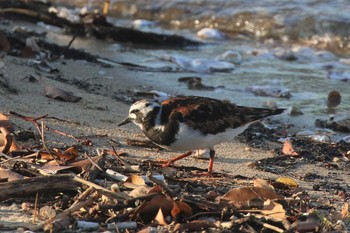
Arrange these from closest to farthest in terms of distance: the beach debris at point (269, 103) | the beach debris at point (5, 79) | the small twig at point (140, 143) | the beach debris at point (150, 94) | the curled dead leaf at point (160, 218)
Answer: the curled dead leaf at point (160, 218)
the small twig at point (140, 143)
the beach debris at point (5, 79)
the beach debris at point (150, 94)
the beach debris at point (269, 103)

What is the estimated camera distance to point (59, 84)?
5.54m

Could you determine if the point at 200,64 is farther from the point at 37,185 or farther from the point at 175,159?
the point at 37,185

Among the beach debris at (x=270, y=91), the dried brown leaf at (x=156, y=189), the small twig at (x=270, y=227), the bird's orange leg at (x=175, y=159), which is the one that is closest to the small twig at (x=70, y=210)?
the dried brown leaf at (x=156, y=189)

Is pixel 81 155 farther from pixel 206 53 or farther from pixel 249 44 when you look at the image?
pixel 249 44

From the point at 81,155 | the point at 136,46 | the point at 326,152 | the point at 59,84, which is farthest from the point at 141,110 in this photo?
the point at 136,46

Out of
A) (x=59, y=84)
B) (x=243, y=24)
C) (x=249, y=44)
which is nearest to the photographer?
(x=59, y=84)

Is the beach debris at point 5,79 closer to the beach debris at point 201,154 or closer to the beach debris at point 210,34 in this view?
the beach debris at point 201,154

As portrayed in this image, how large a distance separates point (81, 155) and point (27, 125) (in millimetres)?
565

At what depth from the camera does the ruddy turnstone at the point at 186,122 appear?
3777 millimetres

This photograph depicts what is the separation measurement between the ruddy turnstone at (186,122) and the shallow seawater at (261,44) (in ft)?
6.49

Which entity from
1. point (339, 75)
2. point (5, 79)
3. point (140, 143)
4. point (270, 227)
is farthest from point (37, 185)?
point (339, 75)

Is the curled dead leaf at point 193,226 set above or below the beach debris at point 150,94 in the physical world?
above

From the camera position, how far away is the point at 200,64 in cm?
757

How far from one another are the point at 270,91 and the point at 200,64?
1165 mm
